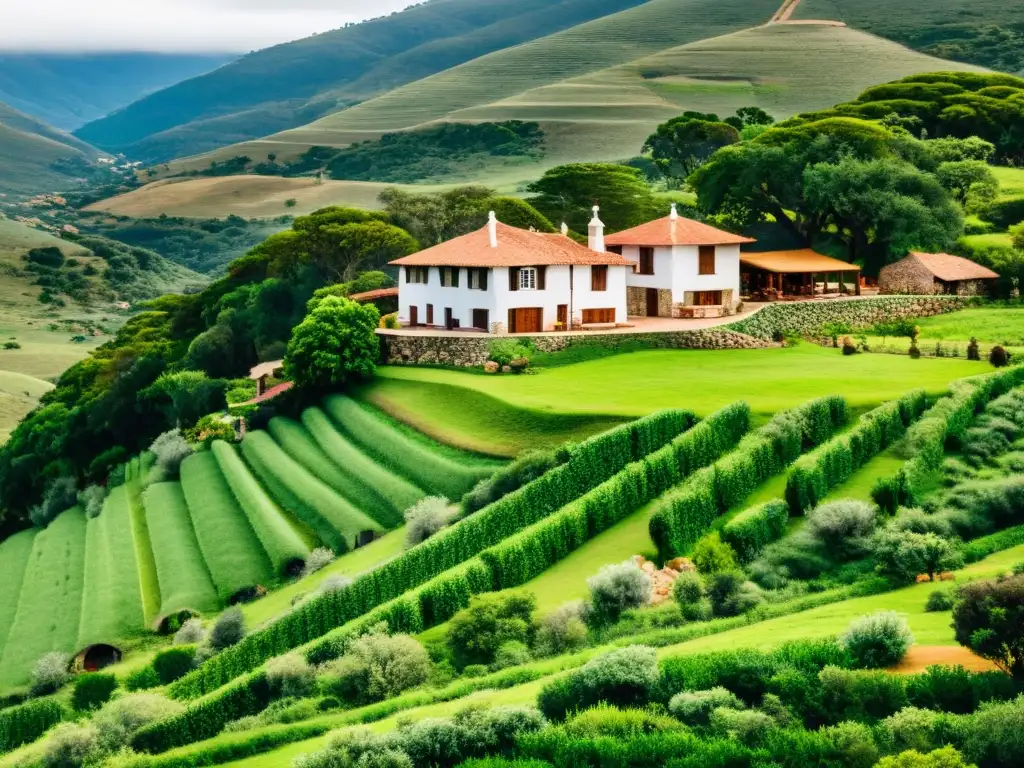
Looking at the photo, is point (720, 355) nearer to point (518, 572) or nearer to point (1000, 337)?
point (1000, 337)

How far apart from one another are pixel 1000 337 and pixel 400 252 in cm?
4148

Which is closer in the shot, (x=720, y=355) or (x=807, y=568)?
(x=807, y=568)

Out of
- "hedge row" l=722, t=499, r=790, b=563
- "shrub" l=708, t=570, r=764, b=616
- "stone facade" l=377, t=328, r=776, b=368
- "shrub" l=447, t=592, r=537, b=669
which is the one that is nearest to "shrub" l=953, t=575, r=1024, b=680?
"shrub" l=708, t=570, r=764, b=616

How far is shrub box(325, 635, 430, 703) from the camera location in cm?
3020

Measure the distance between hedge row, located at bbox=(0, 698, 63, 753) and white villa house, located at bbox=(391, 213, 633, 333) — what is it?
1112 inches

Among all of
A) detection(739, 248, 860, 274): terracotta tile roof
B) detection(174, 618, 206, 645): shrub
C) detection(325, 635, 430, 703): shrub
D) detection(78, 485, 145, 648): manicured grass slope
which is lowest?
detection(78, 485, 145, 648): manicured grass slope

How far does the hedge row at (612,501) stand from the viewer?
36.3 meters

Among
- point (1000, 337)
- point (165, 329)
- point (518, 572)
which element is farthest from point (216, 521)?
point (165, 329)

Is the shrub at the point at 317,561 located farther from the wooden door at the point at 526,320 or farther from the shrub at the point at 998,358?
the shrub at the point at 998,358

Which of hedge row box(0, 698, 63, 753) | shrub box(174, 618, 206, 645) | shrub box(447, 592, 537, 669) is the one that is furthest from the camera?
shrub box(174, 618, 206, 645)

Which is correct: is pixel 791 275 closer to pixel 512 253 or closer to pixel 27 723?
pixel 512 253

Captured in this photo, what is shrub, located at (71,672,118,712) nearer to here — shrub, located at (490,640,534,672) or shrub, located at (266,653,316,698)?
shrub, located at (266,653,316,698)

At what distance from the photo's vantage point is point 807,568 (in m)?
33.5

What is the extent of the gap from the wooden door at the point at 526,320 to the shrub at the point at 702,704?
36.6 metres
